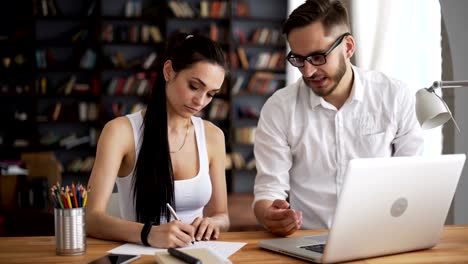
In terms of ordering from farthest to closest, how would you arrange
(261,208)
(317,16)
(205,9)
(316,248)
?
(205,9) < (317,16) < (261,208) < (316,248)

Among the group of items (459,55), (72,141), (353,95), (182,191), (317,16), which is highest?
(317,16)

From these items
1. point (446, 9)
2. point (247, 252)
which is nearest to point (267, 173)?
point (247, 252)

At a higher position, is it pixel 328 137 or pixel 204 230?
pixel 328 137

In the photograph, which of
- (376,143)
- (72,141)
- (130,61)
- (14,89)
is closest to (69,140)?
(72,141)

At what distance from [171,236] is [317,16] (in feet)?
3.22

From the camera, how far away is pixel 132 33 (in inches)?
281

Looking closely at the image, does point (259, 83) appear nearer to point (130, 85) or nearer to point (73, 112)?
point (130, 85)

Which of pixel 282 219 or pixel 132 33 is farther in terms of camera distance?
pixel 132 33

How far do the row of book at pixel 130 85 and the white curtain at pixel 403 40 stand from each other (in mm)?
3772

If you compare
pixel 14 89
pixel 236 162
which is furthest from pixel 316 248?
pixel 14 89

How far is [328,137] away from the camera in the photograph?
240 cm

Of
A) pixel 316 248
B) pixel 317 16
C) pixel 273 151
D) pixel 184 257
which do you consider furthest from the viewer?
pixel 273 151

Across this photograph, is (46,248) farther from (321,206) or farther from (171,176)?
(321,206)

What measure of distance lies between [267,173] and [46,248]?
89cm
